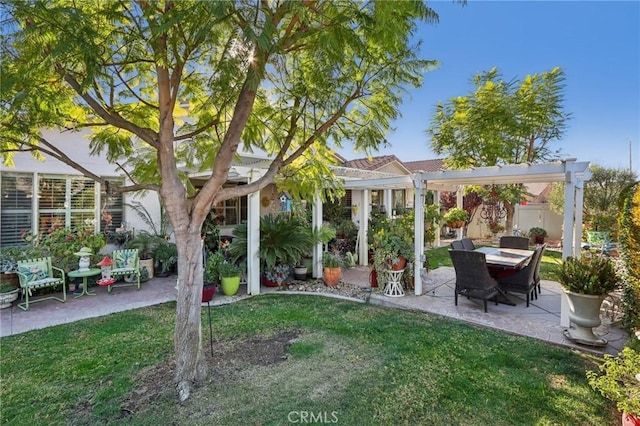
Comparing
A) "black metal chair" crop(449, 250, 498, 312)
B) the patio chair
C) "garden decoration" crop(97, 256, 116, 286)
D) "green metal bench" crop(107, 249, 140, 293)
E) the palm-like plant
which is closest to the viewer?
"black metal chair" crop(449, 250, 498, 312)

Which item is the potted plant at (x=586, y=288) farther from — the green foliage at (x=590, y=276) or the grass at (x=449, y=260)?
the grass at (x=449, y=260)

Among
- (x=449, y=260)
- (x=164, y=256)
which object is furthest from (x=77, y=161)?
(x=449, y=260)

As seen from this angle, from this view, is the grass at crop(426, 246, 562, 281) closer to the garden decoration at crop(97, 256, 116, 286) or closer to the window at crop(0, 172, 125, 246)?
the garden decoration at crop(97, 256, 116, 286)

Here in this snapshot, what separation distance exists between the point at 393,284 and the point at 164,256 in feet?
21.0

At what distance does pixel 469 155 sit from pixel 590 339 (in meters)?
9.03

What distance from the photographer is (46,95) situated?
2.96 meters

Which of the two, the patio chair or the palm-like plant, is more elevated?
the palm-like plant

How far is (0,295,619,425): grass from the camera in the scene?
2.93m

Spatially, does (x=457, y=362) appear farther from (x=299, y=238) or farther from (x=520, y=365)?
(x=299, y=238)

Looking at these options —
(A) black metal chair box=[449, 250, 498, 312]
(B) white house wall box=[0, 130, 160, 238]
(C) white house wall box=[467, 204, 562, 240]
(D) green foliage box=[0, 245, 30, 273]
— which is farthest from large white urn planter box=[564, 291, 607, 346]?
(C) white house wall box=[467, 204, 562, 240]

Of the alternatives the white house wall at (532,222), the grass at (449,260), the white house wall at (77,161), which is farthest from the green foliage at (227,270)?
the white house wall at (532,222)

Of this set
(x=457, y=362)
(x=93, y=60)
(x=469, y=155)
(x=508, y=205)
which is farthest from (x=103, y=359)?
(x=508, y=205)

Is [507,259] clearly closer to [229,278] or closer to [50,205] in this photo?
[229,278]

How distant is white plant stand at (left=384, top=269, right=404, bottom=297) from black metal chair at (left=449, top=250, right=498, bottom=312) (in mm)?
1267
